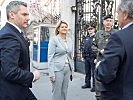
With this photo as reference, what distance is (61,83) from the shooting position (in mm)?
5496

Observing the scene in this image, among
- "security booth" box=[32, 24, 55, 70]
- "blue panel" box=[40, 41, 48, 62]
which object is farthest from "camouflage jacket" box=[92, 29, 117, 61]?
"blue panel" box=[40, 41, 48, 62]

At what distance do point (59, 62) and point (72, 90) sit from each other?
11.3 feet

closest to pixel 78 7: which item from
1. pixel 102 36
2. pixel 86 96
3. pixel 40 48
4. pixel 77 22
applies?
pixel 77 22

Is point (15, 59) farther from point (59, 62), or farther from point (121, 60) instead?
point (59, 62)

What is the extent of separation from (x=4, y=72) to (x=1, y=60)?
4.6 inches

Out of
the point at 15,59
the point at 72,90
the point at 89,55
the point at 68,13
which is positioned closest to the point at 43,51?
the point at 68,13

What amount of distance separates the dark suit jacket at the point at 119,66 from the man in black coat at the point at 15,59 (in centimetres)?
74

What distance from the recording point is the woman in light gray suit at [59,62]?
5.47 meters

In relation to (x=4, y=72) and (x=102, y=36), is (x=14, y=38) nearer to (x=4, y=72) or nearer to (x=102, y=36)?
(x=4, y=72)

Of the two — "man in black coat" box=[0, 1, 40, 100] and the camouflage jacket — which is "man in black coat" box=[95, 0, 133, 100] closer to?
"man in black coat" box=[0, 1, 40, 100]

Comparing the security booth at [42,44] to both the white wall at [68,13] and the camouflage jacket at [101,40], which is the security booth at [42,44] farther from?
the camouflage jacket at [101,40]

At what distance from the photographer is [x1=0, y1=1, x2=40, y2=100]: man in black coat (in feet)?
10.1

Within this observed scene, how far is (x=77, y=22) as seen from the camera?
11.5m

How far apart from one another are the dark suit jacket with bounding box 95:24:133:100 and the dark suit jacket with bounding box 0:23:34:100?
73 centimetres
